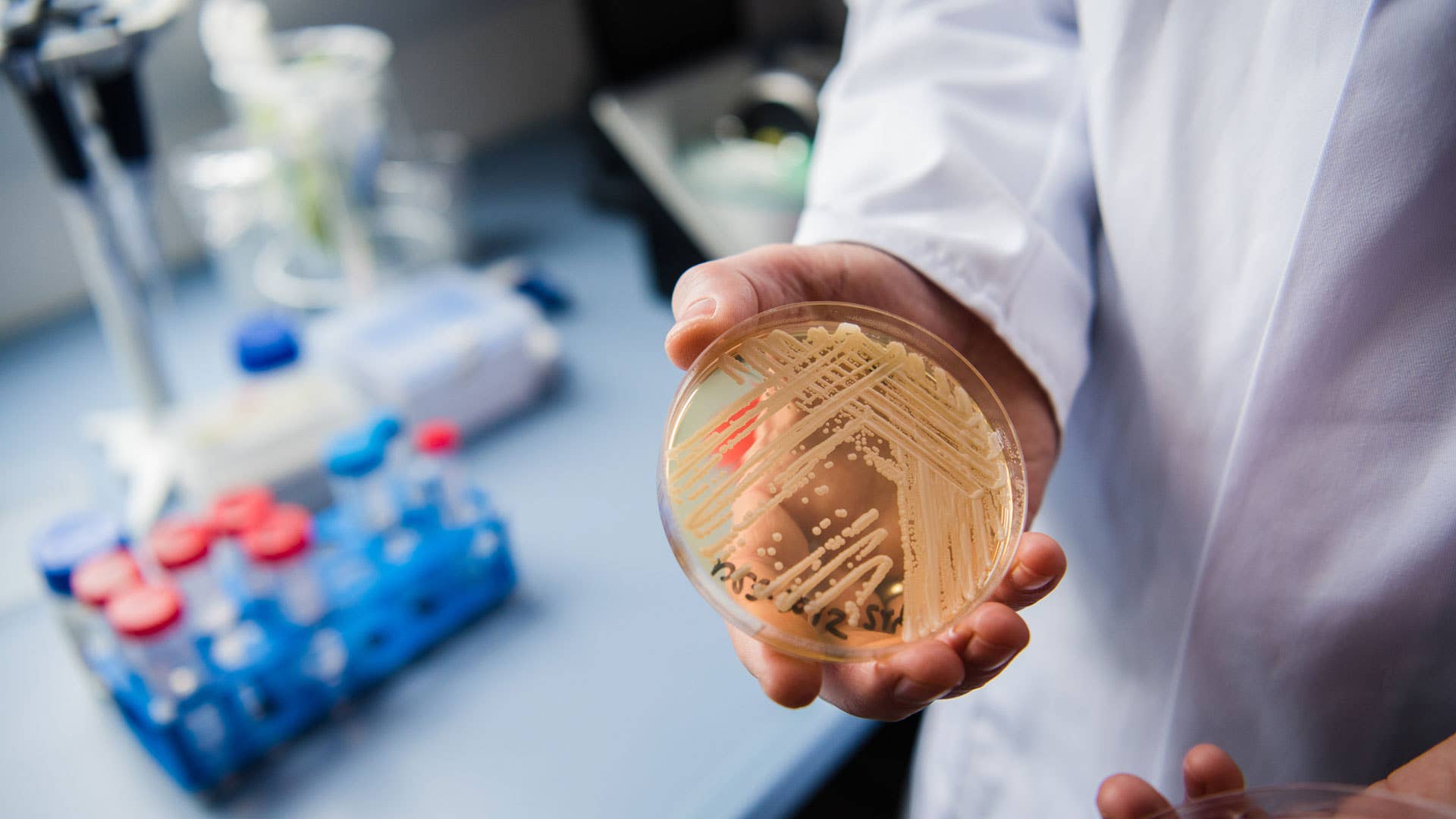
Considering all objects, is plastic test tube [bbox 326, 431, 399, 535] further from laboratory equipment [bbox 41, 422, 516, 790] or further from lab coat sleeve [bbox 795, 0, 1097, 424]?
lab coat sleeve [bbox 795, 0, 1097, 424]

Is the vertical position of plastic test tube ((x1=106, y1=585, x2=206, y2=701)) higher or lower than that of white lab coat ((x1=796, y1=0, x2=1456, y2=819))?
lower

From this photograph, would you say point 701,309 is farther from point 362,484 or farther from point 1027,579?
point 362,484

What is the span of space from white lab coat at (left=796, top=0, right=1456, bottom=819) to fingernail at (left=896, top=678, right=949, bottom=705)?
0.91 ft

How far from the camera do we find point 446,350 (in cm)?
114

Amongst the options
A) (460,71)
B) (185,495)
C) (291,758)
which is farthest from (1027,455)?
(460,71)

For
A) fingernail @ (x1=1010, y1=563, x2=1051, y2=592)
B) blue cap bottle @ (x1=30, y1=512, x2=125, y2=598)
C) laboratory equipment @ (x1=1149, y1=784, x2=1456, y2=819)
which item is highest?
fingernail @ (x1=1010, y1=563, x2=1051, y2=592)

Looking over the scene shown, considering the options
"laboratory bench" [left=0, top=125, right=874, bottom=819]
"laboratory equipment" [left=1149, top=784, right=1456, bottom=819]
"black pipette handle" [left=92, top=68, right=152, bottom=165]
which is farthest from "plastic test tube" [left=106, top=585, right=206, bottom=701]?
"laboratory equipment" [left=1149, top=784, right=1456, bottom=819]

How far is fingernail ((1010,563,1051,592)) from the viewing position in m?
0.54

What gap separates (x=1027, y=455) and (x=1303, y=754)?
12.0 inches

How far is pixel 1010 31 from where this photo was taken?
774 mm

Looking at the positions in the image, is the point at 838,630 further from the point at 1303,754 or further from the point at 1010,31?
the point at 1010,31

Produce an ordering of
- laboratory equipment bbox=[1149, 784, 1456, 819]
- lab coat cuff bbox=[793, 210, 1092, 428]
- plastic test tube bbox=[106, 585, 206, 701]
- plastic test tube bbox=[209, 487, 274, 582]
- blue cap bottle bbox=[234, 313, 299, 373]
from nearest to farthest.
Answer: laboratory equipment bbox=[1149, 784, 1456, 819], lab coat cuff bbox=[793, 210, 1092, 428], plastic test tube bbox=[106, 585, 206, 701], plastic test tube bbox=[209, 487, 274, 582], blue cap bottle bbox=[234, 313, 299, 373]

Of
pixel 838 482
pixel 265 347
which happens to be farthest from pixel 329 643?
pixel 838 482

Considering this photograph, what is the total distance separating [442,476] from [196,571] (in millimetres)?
252
